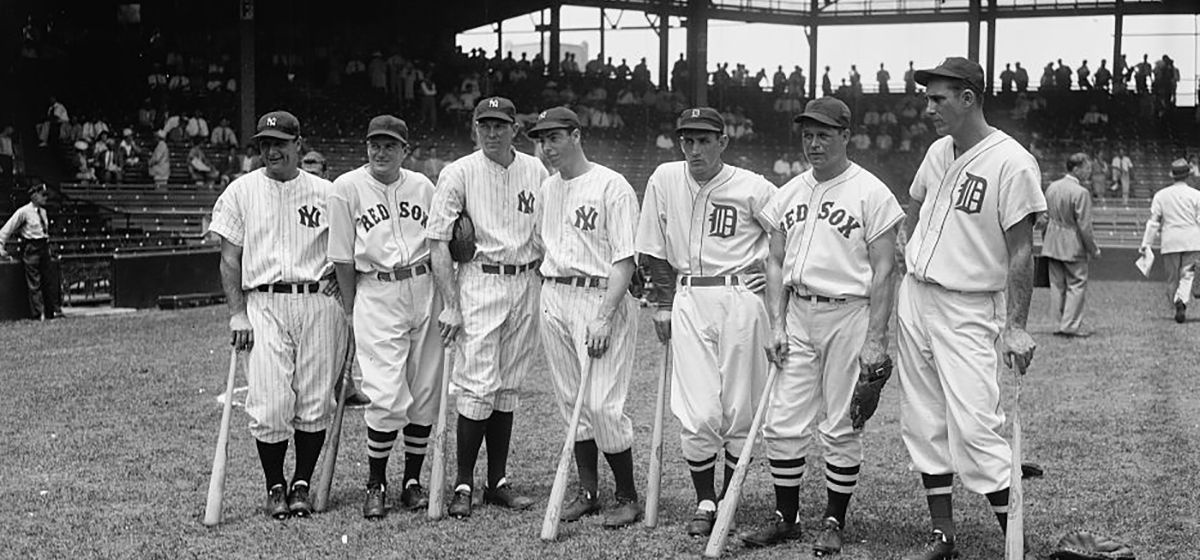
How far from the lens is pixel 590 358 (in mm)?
6770

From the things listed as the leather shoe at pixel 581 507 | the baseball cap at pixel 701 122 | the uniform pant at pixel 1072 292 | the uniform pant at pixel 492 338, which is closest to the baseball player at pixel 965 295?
the baseball cap at pixel 701 122

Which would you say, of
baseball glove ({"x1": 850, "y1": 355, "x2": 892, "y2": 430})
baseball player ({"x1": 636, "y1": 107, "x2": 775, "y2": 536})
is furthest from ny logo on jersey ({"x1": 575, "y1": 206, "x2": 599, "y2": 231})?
baseball glove ({"x1": 850, "y1": 355, "x2": 892, "y2": 430})

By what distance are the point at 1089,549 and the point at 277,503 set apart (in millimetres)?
3945

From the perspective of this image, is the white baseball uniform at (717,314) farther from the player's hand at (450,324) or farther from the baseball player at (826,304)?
the player's hand at (450,324)

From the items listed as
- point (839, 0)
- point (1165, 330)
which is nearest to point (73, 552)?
point (1165, 330)

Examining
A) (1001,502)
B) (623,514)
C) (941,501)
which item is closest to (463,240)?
(623,514)

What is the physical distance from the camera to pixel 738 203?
6.66m

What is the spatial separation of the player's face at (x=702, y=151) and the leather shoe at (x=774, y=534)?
1.72 metres

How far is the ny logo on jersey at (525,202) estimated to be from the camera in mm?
7176

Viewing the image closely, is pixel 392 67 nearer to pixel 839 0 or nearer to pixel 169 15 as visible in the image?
pixel 169 15

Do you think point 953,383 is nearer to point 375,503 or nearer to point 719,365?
point 719,365

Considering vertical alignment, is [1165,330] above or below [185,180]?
below

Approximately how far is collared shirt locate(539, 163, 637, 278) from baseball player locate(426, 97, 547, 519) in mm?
216

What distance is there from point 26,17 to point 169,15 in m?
4.46
